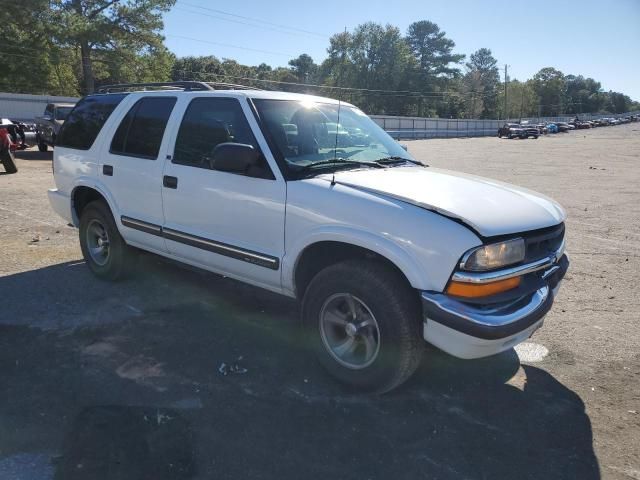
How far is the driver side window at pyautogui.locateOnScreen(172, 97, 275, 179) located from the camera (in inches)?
156

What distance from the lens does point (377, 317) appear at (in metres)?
3.12

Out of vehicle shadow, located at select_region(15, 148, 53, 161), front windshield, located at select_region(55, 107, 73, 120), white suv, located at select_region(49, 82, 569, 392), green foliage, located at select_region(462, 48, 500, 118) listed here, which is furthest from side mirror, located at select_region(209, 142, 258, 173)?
green foliage, located at select_region(462, 48, 500, 118)

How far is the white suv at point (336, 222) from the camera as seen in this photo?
9.64 feet

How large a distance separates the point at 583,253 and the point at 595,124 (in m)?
118

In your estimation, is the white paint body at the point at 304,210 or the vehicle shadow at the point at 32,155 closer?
the white paint body at the point at 304,210

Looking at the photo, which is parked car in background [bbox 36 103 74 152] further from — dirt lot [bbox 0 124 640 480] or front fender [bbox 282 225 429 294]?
front fender [bbox 282 225 429 294]

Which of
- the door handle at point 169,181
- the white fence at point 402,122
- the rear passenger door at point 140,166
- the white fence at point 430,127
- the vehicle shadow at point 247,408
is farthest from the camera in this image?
the white fence at point 430,127

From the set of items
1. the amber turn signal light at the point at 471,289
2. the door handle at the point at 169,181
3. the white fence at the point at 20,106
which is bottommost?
the amber turn signal light at the point at 471,289

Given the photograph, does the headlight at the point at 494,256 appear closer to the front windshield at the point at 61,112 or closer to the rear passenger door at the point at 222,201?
the rear passenger door at the point at 222,201

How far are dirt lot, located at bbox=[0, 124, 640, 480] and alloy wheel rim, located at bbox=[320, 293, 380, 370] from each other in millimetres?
229

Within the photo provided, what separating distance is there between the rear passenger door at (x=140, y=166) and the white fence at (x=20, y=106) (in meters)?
30.1

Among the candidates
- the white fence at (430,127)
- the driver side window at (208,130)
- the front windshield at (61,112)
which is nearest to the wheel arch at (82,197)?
the driver side window at (208,130)

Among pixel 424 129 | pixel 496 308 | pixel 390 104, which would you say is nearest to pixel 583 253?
pixel 496 308

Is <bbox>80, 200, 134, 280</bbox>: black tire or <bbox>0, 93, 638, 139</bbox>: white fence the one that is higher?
<bbox>0, 93, 638, 139</bbox>: white fence
